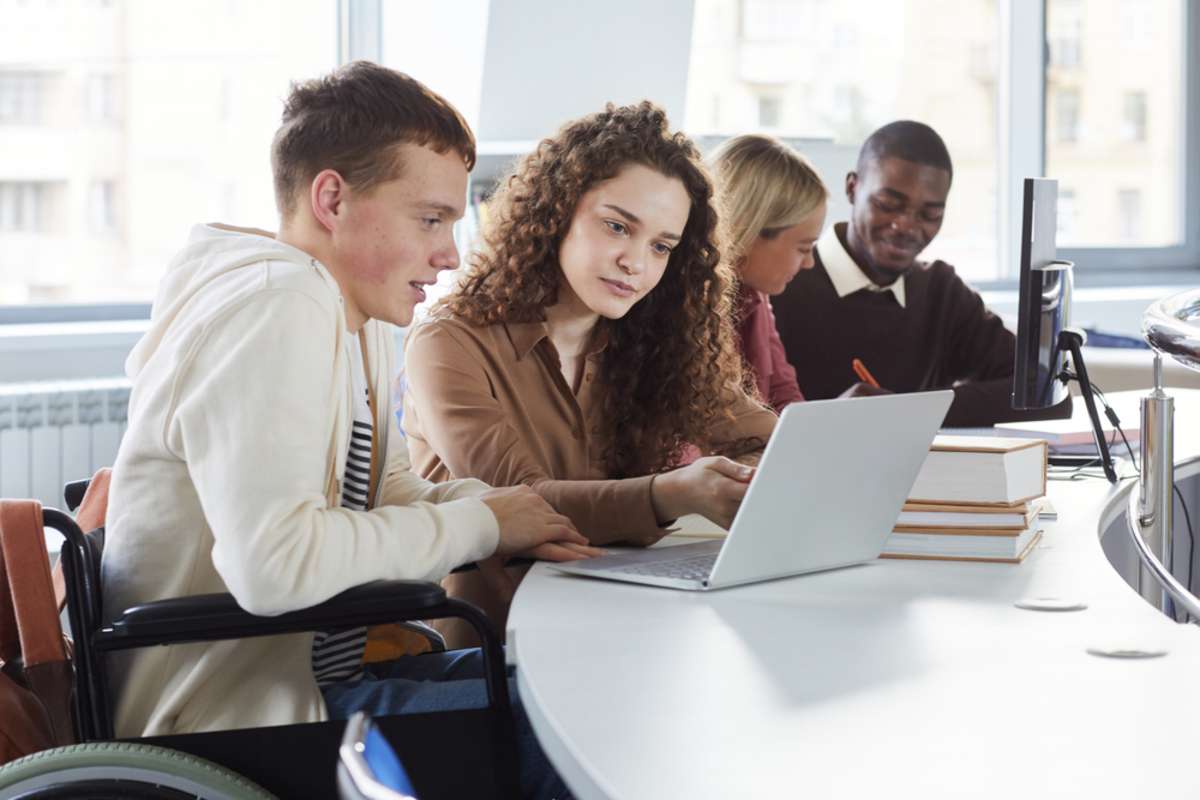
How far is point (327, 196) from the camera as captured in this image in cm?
151

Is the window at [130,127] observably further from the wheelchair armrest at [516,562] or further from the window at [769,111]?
the wheelchair armrest at [516,562]

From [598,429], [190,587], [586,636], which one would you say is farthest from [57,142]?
[586,636]

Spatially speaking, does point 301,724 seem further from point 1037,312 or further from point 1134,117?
point 1134,117

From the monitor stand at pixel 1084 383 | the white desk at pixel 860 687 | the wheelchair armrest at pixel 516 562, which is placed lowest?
the wheelchair armrest at pixel 516 562

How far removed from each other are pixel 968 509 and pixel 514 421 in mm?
637

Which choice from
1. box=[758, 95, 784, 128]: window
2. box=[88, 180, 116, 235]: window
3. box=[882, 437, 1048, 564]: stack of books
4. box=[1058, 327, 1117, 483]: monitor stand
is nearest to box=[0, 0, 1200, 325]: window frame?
box=[758, 95, 784, 128]: window

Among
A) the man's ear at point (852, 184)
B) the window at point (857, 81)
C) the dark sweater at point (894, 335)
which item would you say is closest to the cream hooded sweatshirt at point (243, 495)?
the dark sweater at point (894, 335)

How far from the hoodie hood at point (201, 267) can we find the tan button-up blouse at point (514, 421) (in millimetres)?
A: 408

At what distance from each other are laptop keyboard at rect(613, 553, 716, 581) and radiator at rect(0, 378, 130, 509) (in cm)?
264

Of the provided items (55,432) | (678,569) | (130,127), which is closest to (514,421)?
(678,569)

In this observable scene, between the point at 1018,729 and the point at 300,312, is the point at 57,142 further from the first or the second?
the point at 1018,729

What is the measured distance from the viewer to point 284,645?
1406mm

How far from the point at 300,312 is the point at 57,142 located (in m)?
3.10

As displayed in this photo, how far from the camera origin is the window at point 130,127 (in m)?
4.07
